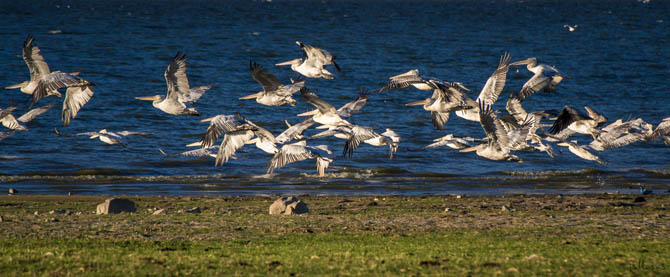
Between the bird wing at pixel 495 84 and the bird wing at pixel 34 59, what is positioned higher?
the bird wing at pixel 34 59

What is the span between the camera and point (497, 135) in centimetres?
1320

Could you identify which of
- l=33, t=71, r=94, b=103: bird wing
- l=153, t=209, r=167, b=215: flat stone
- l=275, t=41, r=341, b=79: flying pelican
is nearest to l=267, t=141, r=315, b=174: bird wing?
l=275, t=41, r=341, b=79: flying pelican

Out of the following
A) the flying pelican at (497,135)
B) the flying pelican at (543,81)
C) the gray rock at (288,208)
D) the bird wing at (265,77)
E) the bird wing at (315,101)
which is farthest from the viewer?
the flying pelican at (543,81)

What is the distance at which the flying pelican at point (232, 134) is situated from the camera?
1438cm

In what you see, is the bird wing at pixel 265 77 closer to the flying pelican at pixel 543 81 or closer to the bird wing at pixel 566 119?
the flying pelican at pixel 543 81

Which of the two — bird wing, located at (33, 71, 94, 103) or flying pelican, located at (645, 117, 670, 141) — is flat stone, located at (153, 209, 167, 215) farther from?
flying pelican, located at (645, 117, 670, 141)

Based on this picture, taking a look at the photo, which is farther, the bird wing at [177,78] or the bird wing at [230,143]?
the bird wing at [230,143]

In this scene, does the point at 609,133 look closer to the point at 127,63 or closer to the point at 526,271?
the point at 526,271

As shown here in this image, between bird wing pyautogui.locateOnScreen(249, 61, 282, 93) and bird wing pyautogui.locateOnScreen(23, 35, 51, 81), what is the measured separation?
3.79 metres

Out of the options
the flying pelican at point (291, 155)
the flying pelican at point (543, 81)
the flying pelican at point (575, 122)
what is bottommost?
the flying pelican at point (291, 155)

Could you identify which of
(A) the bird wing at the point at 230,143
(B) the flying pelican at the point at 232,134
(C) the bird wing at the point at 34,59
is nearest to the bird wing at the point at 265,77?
(B) the flying pelican at the point at 232,134

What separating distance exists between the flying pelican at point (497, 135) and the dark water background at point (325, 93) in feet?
13.0

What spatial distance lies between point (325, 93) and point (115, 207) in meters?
24.8

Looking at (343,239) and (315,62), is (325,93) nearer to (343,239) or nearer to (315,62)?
(315,62)
